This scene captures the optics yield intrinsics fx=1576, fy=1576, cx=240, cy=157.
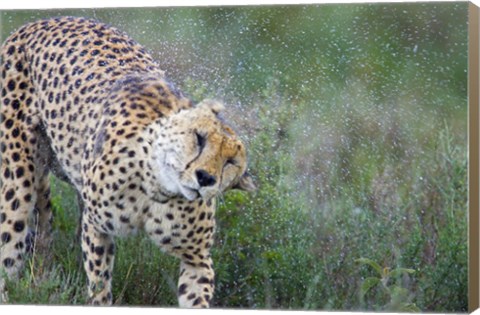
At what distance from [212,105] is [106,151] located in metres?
0.61

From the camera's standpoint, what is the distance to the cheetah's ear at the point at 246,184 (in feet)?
26.9

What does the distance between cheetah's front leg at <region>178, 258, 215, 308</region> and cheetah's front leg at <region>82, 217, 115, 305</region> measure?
41cm

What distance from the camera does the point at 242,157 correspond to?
27.0ft

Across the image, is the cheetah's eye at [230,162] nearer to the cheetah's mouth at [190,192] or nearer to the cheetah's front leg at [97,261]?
the cheetah's mouth at [190,192]

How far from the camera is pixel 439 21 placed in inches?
320

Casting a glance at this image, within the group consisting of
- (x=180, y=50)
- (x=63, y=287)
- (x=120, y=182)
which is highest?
(x=180, y=50)

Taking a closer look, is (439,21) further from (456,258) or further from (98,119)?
(98,119)

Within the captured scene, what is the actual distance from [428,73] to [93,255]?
6.60 ft

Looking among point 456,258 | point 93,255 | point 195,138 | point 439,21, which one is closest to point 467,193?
point 456,258

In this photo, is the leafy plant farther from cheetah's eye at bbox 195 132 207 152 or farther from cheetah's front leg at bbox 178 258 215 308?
cheetah's eye at bbox 195 132 207 152

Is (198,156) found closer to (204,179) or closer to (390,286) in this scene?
(204,179)

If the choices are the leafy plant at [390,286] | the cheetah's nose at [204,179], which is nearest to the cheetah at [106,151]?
the cheetah's nose at [204,179]

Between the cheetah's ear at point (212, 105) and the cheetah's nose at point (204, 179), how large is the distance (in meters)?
0.46

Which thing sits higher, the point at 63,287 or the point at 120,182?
the point at 120,182
